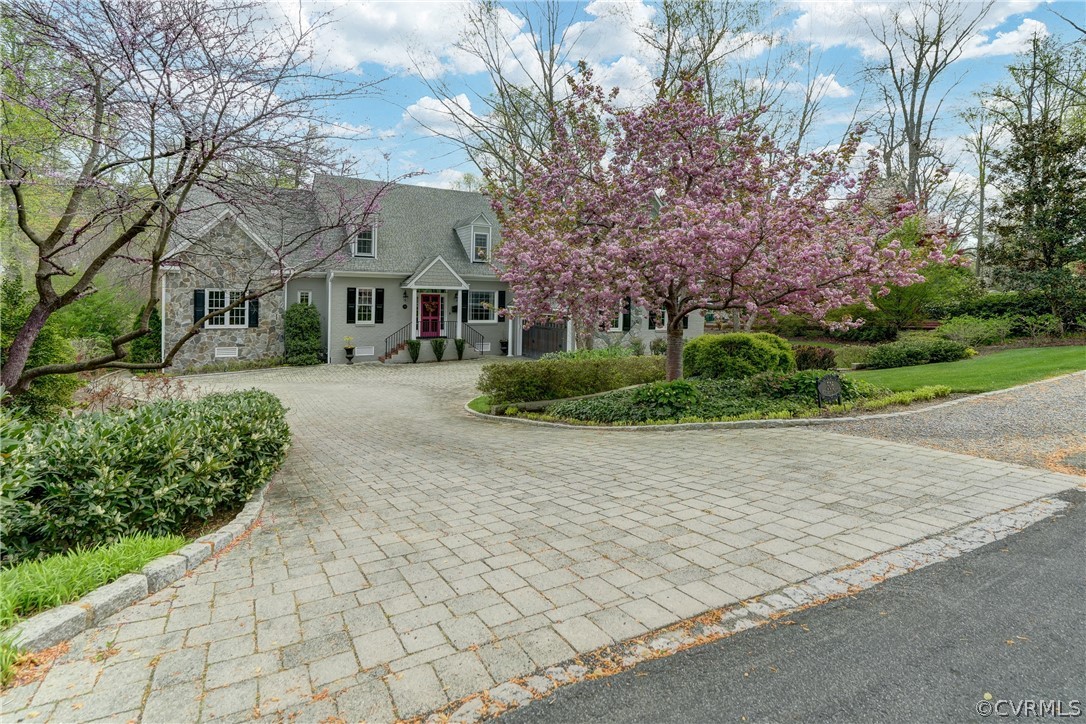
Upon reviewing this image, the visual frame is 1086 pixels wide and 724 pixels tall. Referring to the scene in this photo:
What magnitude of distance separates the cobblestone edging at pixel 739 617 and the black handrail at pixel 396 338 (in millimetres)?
19608

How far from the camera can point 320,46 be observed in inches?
189

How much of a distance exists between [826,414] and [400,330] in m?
16.8

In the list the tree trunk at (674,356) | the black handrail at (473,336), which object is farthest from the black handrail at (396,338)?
the tree trunk at (674,356)

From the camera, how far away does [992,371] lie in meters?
11.4

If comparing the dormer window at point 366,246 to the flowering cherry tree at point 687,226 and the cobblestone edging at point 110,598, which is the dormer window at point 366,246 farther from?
the cobblestone edging at point 110,598

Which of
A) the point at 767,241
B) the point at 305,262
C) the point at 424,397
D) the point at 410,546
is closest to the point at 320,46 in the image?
the point at 305,262

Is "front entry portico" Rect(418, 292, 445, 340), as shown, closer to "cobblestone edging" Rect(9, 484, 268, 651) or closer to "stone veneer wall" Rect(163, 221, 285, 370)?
"stone veneer wall" Rect(163, 221, 285, 370)

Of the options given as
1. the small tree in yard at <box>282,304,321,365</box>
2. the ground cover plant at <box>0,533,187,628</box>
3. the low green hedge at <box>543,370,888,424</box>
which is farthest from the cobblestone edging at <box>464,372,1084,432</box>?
the small tree in yard at <box>282,304,321,365</box>

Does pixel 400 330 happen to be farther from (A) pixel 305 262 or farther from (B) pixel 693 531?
(B) pixel 693 531

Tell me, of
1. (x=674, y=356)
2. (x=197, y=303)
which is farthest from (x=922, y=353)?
(x=197, y=303)

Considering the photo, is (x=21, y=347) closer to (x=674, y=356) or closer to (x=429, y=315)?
(x=674, y=356)

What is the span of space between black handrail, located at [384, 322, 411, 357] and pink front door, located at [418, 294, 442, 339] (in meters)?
0.49

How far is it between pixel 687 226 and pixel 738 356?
4407 mm

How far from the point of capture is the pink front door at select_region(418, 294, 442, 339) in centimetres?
2227
